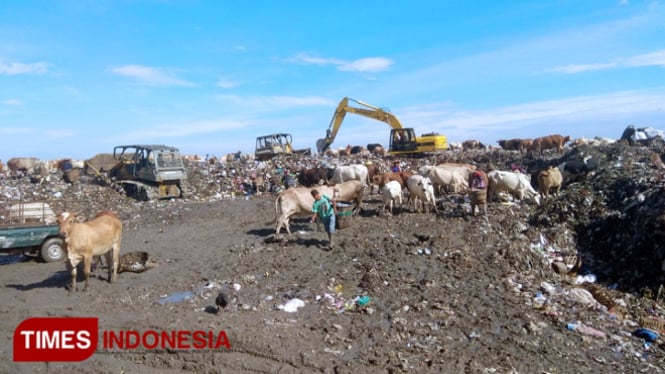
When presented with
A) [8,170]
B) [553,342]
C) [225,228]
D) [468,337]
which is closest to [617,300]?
[553,342]

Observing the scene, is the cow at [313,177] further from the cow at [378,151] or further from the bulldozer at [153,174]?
the cow at [378,151]

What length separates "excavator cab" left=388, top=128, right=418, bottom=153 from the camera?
88.3ft

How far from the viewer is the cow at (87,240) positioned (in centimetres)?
750

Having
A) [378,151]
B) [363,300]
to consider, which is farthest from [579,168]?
[378,151]

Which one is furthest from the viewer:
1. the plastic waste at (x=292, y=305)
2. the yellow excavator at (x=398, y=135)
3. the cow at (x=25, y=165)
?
the yellow excavator at (x=398, y=135)

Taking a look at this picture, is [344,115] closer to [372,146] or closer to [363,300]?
[372,146]

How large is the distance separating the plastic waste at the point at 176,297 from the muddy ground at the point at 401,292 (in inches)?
5.1

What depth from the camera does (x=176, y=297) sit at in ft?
24.6

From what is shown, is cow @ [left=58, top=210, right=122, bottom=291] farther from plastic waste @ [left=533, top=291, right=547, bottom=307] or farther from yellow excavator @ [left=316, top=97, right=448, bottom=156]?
yellow excavator @ [left=316, top=97, right=448, bottom=156]

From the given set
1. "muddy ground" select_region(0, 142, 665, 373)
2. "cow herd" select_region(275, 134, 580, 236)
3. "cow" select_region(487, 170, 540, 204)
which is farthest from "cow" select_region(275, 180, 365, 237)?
"cow" select_region(487, 170, 540, 204)

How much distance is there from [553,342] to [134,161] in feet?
57.4

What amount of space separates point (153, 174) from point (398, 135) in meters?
14.6

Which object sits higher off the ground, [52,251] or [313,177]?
[313,177]

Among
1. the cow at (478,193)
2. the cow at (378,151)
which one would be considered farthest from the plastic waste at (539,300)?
the cow at (378,151)
